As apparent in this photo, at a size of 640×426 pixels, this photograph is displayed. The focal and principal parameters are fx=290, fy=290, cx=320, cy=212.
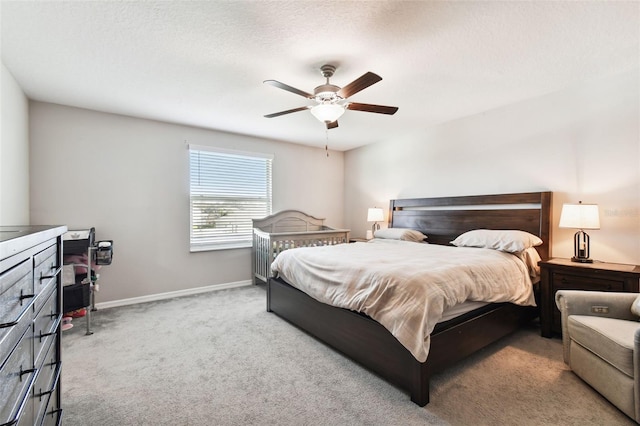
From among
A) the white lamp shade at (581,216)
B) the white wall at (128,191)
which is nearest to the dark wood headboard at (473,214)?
the white lamp shade at (581,216)

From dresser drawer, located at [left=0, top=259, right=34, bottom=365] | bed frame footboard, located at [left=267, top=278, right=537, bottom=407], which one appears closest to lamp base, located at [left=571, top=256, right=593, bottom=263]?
bed frame footboard, located at [left=267, top=278, right=537, bottom=407]

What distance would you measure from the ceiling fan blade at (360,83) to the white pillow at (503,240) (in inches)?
82.2

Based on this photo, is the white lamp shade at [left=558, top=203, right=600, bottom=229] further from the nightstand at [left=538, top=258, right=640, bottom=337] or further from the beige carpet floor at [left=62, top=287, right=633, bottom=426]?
the beige carpet floor at [left=62, top=287, right=633, bottom=426]

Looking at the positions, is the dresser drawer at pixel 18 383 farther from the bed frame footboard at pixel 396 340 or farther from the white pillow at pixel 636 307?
the white pillow at pixel 636 307

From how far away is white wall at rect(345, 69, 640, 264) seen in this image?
105 inches

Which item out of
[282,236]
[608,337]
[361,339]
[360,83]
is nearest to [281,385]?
[361,339]

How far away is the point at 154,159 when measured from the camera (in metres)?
3.91

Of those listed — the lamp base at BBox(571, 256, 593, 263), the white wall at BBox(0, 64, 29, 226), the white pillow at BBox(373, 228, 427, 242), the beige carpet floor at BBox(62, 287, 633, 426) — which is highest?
the white wall at BBox(0, 64, 29, 226)

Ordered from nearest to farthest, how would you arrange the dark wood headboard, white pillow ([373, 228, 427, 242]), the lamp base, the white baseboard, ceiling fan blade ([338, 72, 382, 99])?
ceiling fan blade ([338, 72, 382, 99])
the lamp base
the dark wood headboard
the white baseboard
white pillow ([373, 228, 427, 242])

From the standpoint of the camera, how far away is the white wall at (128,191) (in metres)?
3.33

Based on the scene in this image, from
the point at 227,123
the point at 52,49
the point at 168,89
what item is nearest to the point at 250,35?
the point at 168,89

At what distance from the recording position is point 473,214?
3.66 meters

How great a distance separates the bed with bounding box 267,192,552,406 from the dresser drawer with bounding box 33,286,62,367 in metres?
1.73

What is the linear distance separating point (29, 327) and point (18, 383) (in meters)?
0.18
